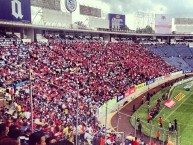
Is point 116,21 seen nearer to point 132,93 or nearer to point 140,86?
point 140,86

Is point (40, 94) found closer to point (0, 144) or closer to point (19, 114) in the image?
point (19, 114)

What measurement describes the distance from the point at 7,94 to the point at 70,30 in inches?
1225

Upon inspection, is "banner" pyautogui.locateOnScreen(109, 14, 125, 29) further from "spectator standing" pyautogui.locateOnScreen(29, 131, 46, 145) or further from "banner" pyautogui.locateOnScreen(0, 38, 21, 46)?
"spectator standing" pyautogui.locateOnScreen(29, 131, 46, 145)

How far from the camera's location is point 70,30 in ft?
160

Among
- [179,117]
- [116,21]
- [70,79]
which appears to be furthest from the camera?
[116,21]

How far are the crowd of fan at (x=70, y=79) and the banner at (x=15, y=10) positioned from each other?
3461mm

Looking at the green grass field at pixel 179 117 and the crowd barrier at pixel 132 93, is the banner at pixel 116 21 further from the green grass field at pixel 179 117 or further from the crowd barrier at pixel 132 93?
the green grass field at pixel 179 117

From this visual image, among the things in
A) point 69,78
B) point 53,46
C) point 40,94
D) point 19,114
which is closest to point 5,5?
point 53,46

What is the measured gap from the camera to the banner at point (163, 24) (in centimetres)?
7112

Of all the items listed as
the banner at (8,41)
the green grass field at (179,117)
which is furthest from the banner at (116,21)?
the banner at (8,41)

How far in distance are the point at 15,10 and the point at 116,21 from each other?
103ft

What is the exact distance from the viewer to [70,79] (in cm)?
3247

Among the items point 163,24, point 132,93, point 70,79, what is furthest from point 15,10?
point 163,24

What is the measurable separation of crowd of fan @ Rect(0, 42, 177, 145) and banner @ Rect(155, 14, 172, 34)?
13.0m
